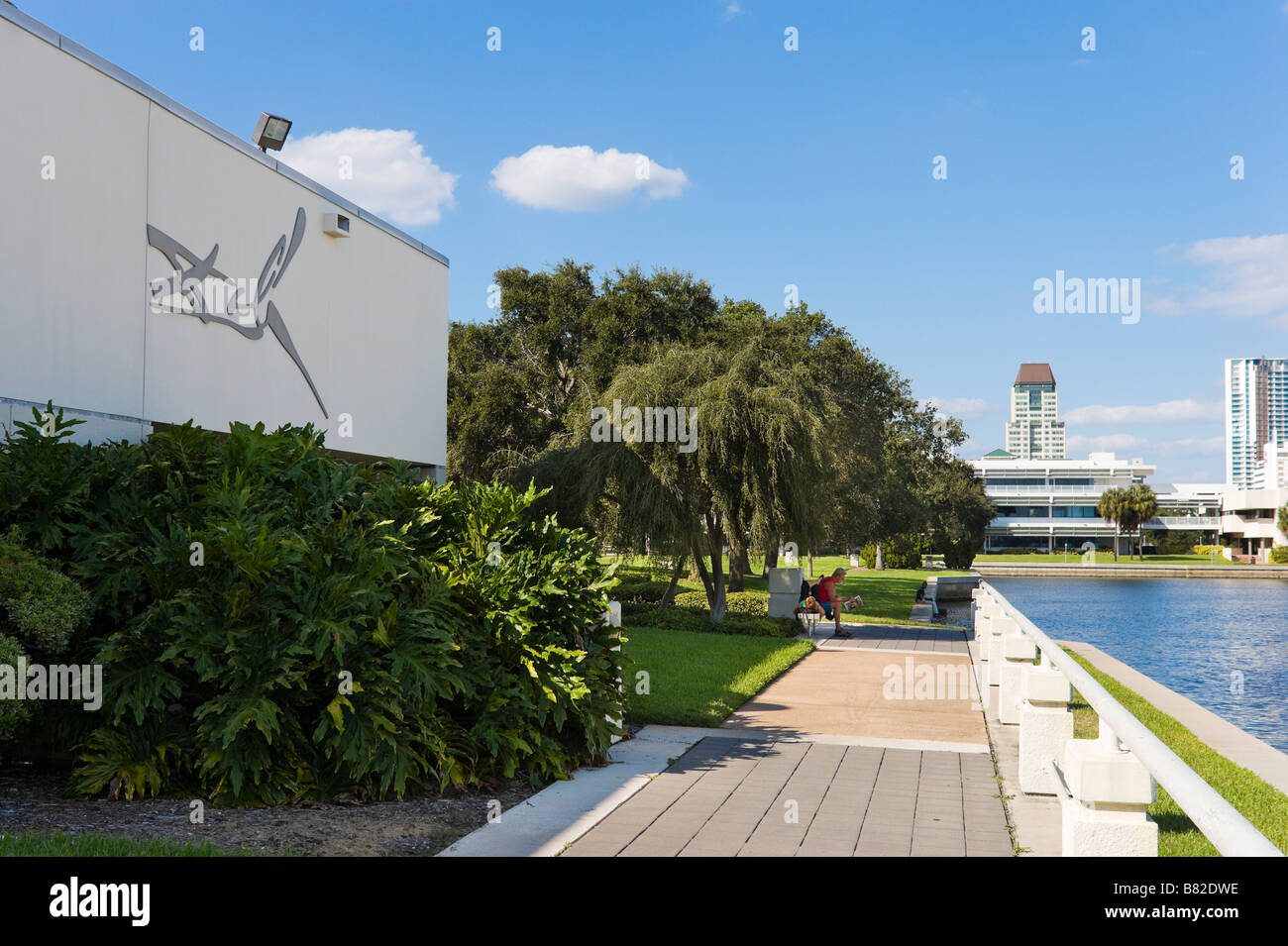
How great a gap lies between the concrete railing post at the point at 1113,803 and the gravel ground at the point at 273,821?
3325 millimetres

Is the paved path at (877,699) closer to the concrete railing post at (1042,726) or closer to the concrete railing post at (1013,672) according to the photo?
the concrete railing post at (1013,672)

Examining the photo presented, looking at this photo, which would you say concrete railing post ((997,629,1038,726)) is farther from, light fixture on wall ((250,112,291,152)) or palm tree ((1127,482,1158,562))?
palm tree ((1127,482,1158,562))

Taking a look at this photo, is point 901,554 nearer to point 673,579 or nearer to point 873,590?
point 873,590

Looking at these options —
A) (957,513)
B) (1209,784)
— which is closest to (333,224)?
(1209,784)

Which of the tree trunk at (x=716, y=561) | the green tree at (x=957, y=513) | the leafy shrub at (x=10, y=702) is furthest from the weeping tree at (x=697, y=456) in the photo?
the green tree at (x=957, y=513)

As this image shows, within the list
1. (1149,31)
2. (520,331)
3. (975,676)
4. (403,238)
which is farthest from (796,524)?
(520,331)

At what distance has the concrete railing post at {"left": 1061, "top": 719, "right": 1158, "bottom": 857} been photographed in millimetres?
3484

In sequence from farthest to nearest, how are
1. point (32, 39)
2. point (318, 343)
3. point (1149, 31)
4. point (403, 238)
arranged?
point (1149, 31), point (403, 238), point (318, 343), point (32, 39)

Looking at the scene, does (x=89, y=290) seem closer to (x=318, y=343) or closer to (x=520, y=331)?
(x=318, y=343)

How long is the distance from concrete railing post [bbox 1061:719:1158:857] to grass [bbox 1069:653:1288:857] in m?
0.74

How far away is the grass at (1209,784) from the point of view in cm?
605

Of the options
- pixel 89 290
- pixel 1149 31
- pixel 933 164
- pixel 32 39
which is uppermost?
pixel 1149 31
